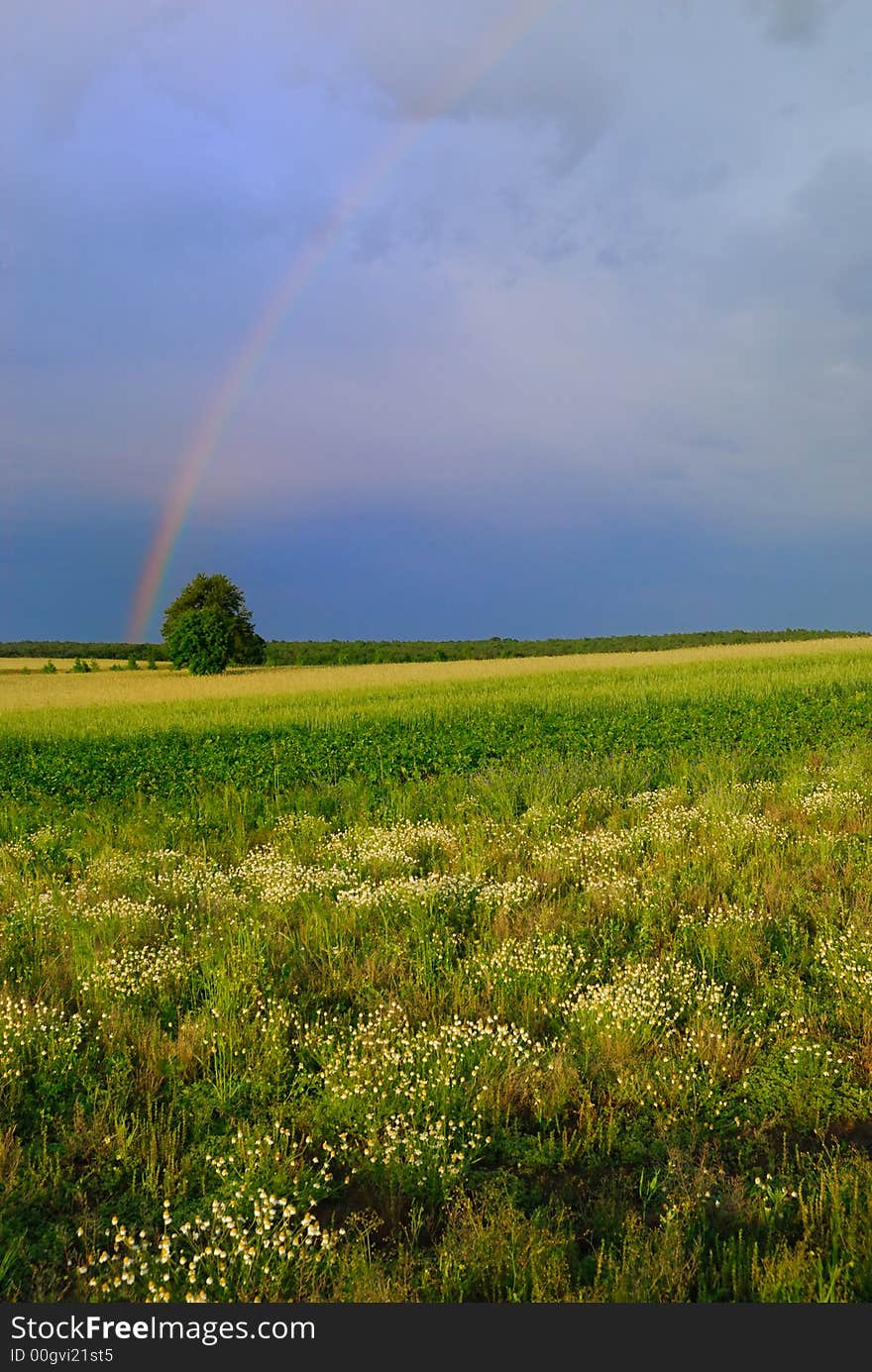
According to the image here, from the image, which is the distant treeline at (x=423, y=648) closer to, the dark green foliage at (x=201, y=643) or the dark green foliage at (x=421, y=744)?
the dark green foliage at (x=201, y=643)

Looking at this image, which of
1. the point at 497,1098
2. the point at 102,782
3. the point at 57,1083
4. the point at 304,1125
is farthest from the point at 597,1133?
the point at 102,782

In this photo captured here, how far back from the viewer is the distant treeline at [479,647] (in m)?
103

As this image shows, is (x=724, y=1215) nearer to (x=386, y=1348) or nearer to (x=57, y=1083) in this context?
(x=386, y=1348)

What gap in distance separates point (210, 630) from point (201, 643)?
1.40m

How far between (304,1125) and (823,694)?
87.4 feet

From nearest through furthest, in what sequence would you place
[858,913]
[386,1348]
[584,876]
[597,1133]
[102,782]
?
[386,1348]
[597,1133]
[858,913]
[584,876]
[102,782]

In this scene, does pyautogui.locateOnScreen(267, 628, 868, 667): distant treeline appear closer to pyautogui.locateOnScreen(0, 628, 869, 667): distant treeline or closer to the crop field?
pyautogui.locateOnScreen(0, 628, 869, 667): distant treeline

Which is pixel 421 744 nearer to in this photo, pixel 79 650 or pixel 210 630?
pixel 210 630

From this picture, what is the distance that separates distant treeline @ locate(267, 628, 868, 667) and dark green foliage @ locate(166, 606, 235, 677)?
67.2 ft

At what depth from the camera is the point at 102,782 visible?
16891 mm

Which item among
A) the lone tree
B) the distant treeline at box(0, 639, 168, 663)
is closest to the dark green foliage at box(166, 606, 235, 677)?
the lone tree

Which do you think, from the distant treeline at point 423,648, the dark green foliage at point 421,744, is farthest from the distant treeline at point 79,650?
the dark green foliage at point 421,744

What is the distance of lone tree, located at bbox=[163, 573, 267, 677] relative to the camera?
75875 mm

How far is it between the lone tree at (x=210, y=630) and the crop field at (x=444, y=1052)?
64325 mm
